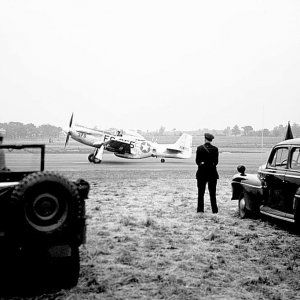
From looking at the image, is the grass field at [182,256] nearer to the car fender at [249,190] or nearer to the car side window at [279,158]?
the car fender at [249,190]

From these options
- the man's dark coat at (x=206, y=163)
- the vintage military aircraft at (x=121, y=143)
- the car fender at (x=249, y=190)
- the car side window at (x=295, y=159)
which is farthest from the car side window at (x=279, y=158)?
the vintage military aircraft at (x=121, y=143)

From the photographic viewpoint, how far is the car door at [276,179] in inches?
310

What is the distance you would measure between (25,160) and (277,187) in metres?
4.47

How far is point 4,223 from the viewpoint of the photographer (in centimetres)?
414

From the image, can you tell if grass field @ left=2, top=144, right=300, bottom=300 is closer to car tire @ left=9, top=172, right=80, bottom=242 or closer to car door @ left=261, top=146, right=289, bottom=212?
car door @ left=261, top=146, right=289, bottom=212

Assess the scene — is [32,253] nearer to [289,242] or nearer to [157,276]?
[157,276]

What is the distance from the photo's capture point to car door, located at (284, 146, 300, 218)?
742cm

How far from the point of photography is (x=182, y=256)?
6.10 meters

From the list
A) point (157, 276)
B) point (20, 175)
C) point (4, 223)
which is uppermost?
point (20, 175)

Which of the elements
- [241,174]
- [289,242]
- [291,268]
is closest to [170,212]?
[241,174]

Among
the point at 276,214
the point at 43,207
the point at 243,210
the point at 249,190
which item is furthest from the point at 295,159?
the point at 43,207

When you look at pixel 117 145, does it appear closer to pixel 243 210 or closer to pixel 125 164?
pixel 125 164

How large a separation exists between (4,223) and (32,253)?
38cm

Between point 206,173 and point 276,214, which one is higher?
point 206,173
